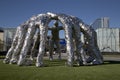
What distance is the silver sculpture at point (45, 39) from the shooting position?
2662cm

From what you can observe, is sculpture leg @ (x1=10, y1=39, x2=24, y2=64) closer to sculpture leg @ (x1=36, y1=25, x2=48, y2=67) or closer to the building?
sculpture leg @ (x1=36, y1=25, x2=48, y2=67)

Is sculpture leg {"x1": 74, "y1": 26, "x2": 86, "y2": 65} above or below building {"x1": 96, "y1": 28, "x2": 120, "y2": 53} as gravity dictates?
below

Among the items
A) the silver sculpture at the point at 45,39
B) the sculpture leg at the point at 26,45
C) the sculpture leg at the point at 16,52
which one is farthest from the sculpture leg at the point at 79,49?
the sculpture leg at the point at 16,52

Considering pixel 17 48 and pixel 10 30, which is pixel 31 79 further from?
pixel 10 30

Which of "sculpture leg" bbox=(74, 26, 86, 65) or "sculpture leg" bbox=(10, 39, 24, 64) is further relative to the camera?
"sculpture leg" bbox=(10, 39, 24, 64)

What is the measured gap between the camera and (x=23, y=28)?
1219 inches

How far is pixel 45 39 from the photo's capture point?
88.5 feet

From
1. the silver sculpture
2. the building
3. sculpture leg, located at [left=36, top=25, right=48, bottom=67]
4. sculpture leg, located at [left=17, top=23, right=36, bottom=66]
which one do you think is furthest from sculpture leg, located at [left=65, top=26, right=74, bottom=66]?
the building

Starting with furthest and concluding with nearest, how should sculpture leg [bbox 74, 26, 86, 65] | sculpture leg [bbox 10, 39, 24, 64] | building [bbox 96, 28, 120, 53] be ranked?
1. building [bbox 96, 28, 120, 53]
2. sculpture leg [bbox 10, 39, 24, 64]
3. sculpture leg [bbox 74, 26, 86, 65]

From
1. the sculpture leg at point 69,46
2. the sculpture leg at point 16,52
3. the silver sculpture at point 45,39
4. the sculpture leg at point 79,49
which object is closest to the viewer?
the sculpture leg at point 69,46

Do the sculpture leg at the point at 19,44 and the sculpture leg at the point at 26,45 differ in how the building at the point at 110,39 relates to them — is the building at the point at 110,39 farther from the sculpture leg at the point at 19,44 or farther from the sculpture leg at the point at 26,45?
the sculpture leg at the point at 26,45

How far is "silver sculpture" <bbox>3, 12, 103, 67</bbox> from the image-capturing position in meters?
26.6

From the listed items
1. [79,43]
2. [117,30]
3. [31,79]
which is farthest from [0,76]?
[117,30]

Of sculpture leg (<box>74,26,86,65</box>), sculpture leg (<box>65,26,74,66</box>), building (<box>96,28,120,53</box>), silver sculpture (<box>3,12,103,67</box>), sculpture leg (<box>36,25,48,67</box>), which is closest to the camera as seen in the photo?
sculpture leg (<box>36,25,48,67</box>)
